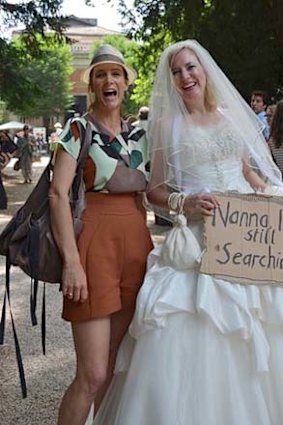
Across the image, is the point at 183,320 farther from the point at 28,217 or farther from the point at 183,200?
the point at 28,217

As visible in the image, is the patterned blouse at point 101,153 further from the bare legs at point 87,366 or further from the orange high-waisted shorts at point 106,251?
the bare legs at point 87,366

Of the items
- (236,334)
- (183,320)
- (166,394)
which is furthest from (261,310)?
(166,394)

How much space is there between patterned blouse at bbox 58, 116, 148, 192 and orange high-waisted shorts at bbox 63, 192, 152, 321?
7 centimetres

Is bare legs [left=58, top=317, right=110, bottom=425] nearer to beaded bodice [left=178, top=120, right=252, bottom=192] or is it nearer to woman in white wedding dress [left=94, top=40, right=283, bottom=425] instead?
woman in white wedding dress [left=94, top=40, right=283, bottom=425]

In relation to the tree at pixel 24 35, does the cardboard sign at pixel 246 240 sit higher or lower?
lower

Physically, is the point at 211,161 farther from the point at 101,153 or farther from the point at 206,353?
the point at 206,353

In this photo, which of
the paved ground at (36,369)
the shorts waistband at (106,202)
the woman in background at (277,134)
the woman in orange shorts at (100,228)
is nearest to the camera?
the woman in orange shorts at (100,228)

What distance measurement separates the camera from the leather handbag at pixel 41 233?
7.85ft

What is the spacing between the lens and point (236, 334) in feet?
7.91

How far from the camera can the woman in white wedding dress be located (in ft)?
7.90

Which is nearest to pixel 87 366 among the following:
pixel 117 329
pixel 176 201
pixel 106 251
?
pixel 117 329

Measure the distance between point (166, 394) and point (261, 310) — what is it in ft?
1.60

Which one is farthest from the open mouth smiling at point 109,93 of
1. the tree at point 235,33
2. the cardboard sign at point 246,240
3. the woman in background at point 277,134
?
the tree at point 235,33

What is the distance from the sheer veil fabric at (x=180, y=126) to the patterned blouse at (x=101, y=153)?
0.14m
